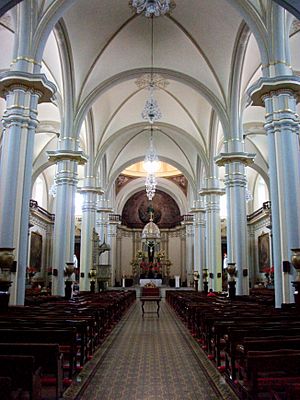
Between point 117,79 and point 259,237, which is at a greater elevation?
point 117,79

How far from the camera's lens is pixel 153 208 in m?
40.2

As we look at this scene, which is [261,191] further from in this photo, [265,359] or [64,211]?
[265,359]

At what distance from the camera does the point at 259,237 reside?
30484 mm

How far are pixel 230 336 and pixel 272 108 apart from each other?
7.33 meters

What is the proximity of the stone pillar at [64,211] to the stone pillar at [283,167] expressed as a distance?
768 centimetres

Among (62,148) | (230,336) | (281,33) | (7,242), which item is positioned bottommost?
(230,336)

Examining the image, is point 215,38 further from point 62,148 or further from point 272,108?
point 62,148

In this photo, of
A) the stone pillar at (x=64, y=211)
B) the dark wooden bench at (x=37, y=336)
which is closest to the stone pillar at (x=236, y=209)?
the stone pillar at (x=64, y=211)

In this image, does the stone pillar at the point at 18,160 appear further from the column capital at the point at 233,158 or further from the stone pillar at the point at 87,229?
the stone pillar at the point at 87,229

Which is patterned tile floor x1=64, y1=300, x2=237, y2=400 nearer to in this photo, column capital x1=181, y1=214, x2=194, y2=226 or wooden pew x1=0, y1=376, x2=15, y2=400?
wooden pew x1=0, y1=376, x2=15, y2=400

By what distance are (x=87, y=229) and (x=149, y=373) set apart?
15.6 metres

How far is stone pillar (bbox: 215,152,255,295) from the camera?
15172 mm

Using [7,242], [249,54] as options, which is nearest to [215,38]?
[249,54]

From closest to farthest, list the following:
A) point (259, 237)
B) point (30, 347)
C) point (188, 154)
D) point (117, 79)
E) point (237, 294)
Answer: point (30, 347) → point (237, 294) → point (117, 79) → point (188, 154) → point (259, 237)
